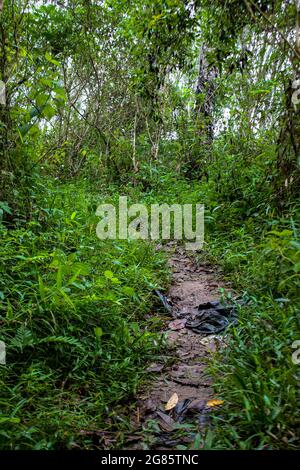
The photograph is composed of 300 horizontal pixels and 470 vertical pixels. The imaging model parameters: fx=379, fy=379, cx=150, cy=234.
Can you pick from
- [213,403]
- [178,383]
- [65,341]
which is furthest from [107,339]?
[213,403]

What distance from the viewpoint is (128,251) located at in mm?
3797

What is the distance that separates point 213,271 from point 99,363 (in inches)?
71.7

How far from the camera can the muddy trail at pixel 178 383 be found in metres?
1.78

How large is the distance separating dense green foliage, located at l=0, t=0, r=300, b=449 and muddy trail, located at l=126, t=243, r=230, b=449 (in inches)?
3.1

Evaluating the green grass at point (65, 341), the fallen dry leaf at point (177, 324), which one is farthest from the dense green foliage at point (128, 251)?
the fallen dry leaf at point (177, 324)

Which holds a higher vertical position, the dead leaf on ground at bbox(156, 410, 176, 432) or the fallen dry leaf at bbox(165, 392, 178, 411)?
the fallen dry leaf at bbox(165, 392, 178, 411)

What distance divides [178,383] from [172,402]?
0.18 meters

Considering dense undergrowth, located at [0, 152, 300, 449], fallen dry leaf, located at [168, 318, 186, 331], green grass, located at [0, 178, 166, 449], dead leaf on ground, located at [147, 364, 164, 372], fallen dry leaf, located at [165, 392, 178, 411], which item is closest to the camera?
dense undergrowth, located at [0, 152, 300, 449]

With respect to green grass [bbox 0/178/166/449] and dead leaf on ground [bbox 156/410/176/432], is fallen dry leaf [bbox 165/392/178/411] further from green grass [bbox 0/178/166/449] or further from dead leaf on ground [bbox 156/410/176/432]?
green grass [bbox 0/178/166/449]

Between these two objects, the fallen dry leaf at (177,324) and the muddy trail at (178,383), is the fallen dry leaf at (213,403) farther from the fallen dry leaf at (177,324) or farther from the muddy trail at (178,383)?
the fallen dry leaf at (177,324)

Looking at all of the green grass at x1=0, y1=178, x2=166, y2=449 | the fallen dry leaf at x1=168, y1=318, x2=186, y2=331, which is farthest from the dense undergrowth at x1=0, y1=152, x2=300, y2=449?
the fallen dry leaf at x1=168, y1=318, x2=186, y2=331

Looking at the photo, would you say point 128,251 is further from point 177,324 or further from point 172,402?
point 172,402

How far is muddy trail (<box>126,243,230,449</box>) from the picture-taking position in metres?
1.78

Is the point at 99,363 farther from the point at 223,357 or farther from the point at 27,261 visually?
the point at 27,261
